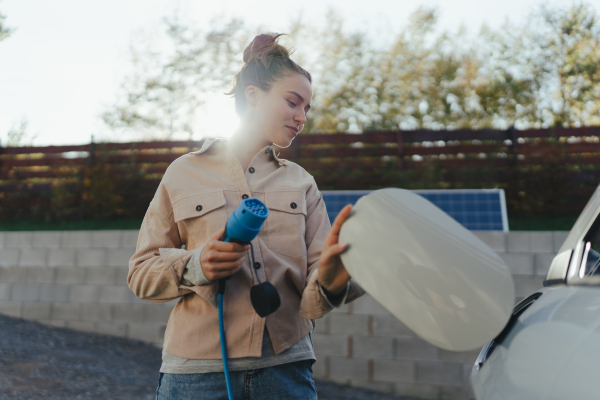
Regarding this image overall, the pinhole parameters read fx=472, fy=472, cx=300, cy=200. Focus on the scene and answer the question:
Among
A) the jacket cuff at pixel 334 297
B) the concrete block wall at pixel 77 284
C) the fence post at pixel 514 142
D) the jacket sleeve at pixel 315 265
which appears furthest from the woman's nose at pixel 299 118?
the fence post at pixel 514 142

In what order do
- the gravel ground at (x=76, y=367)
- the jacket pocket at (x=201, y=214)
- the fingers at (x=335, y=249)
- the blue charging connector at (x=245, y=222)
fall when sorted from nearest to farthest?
the fingers at (x=335, y=249)
the blue charging connector at (x=245, y=222)
the jacket pocket at (x=201, y=214)
the gravel ground at (x=76, y=367)

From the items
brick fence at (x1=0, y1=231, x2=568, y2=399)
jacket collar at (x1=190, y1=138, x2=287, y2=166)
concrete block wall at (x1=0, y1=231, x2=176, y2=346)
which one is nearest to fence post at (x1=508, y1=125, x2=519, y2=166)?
brick fence at (x1=0, y1=231, x2=568, y2=399)

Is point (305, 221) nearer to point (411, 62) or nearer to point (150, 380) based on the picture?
point (150, 380)

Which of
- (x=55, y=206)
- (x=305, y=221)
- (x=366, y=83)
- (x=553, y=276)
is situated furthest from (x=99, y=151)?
(x=366, y=83)

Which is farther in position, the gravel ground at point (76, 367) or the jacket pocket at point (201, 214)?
the gravel ground at point (76, 367)

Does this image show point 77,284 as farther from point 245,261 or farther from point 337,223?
point 337,223

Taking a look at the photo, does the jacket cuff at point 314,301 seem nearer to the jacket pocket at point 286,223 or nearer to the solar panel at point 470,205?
the jacket pocket at point 286,223

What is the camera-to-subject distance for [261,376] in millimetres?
1298

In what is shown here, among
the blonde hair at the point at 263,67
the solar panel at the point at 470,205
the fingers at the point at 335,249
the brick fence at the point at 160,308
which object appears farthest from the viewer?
the solar panel at the point at 470,205

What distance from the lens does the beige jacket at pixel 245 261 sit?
4.21ft

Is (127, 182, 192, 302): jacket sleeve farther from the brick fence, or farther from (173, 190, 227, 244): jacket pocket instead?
the brick fence

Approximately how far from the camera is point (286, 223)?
139cm

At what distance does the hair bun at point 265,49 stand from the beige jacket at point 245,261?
303mm

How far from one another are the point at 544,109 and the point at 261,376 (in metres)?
15.6
